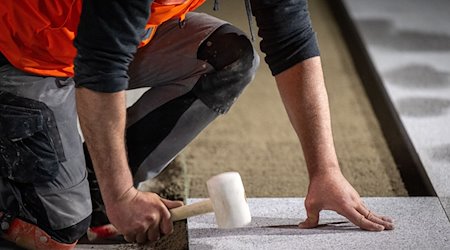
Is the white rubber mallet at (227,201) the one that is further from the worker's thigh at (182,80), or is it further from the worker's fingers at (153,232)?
the worker's thigh at (182,80)

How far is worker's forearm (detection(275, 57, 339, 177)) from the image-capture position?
2451 mm

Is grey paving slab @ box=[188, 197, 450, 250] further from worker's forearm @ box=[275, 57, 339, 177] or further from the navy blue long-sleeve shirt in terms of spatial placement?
the navy blue long-sleeve shirt

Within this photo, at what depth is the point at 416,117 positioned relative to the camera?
3.50 metres

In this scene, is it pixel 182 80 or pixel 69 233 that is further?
pixel 182 80

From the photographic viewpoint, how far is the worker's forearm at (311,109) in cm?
245

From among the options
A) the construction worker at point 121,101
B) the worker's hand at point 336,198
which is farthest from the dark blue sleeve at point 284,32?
the worker's hand at point 336,198

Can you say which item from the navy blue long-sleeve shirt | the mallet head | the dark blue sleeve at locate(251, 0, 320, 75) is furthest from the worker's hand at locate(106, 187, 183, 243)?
the dark blue sleeve at locate(251, 0, 320, 75)

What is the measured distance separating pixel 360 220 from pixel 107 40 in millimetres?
901

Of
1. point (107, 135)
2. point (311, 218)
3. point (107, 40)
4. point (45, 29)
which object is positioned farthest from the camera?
point (311, 218)

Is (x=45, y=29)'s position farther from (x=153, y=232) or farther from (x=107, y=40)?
(x=153, y=232)

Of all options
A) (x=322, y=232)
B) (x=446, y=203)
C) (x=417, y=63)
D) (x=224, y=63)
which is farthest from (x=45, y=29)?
(x=417, y=63)

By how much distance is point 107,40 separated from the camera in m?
2.04

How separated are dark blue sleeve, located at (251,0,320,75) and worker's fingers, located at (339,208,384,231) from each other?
1.40ft

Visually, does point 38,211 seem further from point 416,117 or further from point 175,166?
point 416,117
